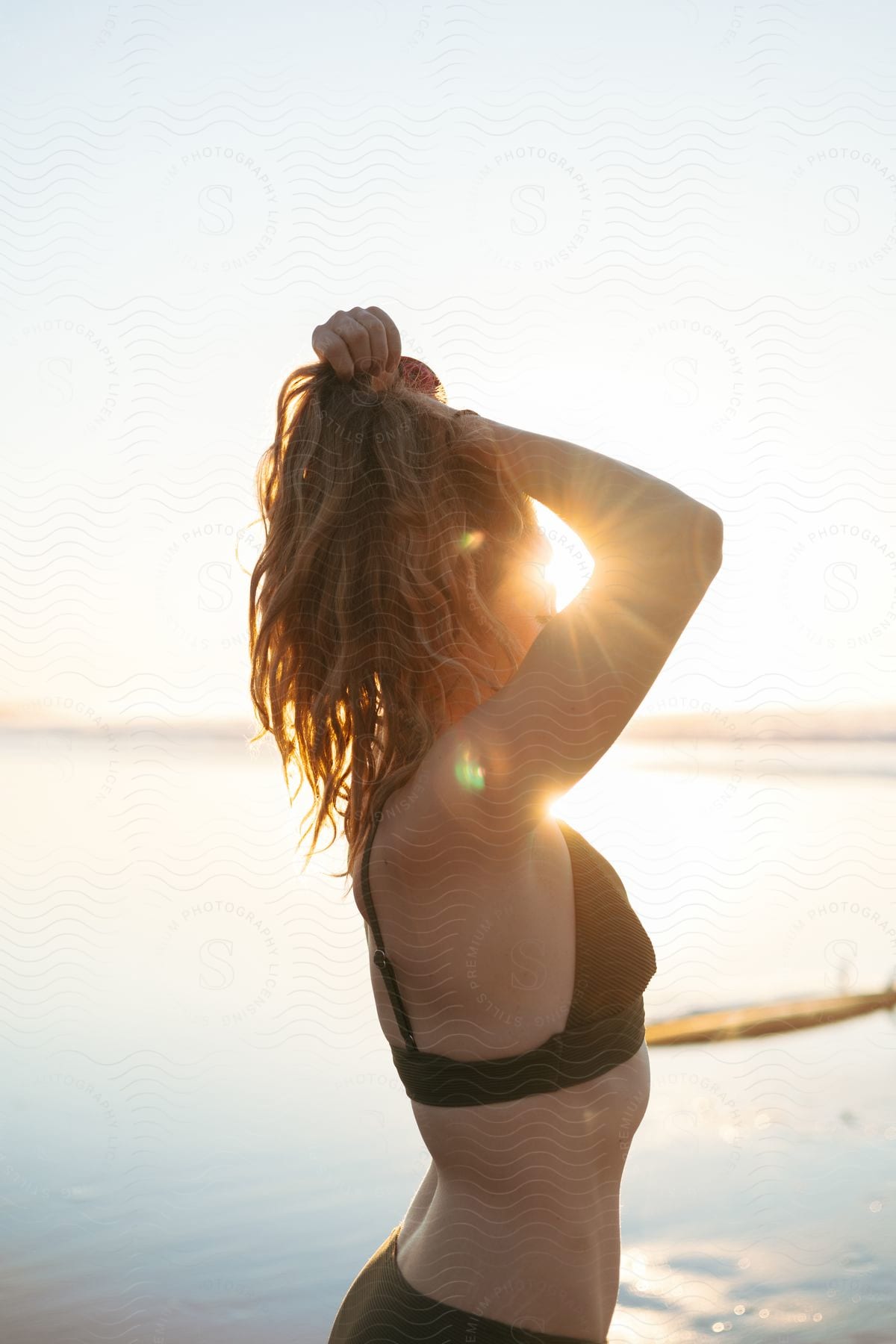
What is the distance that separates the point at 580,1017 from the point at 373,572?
53 cm

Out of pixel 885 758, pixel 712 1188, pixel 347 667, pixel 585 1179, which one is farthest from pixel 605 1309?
pixel 885 758

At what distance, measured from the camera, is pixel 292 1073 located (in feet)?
11.5

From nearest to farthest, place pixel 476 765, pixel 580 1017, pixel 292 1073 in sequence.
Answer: pixel 476 765
pixel 580 1017
pixel 292 1073

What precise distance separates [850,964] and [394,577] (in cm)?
395

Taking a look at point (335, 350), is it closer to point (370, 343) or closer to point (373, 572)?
point (370, 343)

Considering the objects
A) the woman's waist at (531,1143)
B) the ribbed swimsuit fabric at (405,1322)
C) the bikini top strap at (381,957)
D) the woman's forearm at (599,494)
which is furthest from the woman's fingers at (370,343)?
the ribbed swimsuit fabric at (405,1322)

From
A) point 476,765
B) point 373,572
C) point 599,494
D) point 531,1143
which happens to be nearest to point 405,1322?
point 531,1143

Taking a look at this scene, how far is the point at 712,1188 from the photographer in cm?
341

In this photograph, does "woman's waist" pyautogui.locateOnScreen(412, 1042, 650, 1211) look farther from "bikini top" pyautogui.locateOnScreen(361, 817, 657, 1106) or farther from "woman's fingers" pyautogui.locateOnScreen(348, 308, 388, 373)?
"woman's fingers" pyautogui.locateOnScreen(348, 308, 388, 373)

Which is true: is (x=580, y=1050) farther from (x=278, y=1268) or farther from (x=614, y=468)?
(x=278, y=1268)

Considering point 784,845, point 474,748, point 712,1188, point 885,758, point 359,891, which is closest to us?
point 474,748

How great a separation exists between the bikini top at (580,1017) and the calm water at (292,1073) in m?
0.11

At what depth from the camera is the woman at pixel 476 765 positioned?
1.04 m

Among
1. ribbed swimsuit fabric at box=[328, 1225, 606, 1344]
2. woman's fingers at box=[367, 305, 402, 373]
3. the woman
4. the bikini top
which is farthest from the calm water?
woman's fingers at box=[367, 305, 402, 373]
